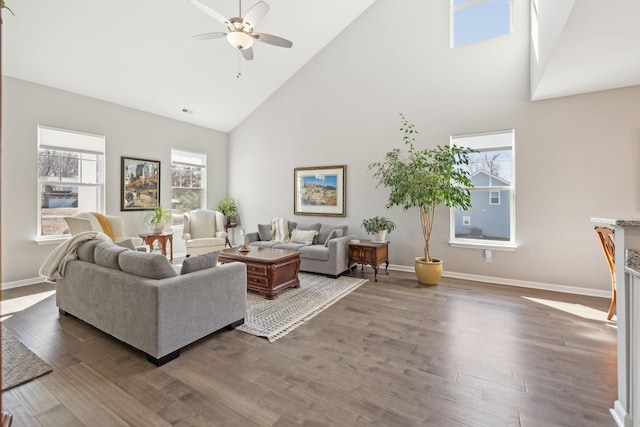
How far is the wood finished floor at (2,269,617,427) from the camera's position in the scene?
2.07 meters

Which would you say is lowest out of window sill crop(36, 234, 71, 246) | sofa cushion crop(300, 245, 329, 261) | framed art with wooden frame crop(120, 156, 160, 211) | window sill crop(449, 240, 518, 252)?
sofa cushion crop(300, 245, 329, 261)

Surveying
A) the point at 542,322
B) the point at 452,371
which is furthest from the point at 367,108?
the point at 452,371

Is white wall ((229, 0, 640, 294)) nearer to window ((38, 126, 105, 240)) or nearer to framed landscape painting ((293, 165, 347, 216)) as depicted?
framed landscape painting ((293, 165, 347, 216))

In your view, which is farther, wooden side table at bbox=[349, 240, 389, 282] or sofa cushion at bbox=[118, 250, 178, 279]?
wooden side table at bbox=[349, 240, 389, 282]

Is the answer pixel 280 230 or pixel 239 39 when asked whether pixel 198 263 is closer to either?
pixel 239 39

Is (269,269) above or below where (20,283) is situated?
above

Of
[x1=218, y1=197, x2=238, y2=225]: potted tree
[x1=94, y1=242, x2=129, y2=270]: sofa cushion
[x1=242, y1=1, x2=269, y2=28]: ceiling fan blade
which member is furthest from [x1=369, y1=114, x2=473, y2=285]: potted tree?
[x1=218, y1=197, x2=238, y2=225]: potted tree

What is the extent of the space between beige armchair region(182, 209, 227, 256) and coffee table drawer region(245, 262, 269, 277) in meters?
2.12

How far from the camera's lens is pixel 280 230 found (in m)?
6.06

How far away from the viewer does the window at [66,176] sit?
15.9ft

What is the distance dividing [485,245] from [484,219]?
417 mm

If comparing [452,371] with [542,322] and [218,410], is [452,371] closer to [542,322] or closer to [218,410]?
[542,322]

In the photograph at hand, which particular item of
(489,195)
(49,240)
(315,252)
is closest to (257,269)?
(315,252)

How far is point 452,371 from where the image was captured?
2.51 meters
